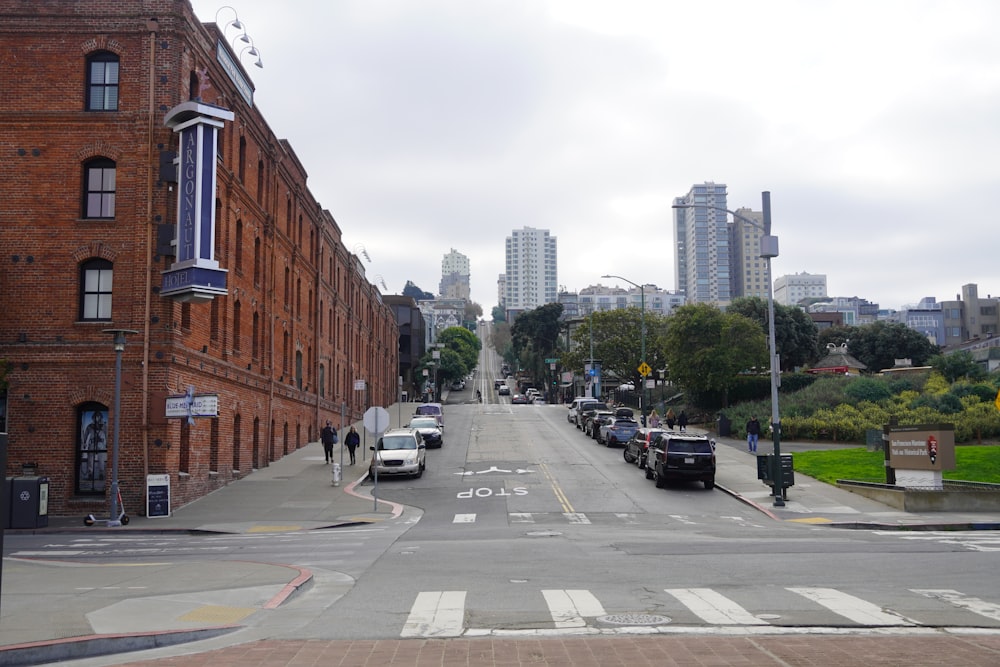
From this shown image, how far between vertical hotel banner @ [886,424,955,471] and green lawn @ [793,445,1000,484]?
369 cm

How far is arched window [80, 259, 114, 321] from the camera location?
27.7m

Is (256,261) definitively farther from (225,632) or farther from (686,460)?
(225,632)

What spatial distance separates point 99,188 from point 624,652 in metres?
24.7

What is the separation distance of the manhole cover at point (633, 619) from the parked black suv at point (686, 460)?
70.4 ft

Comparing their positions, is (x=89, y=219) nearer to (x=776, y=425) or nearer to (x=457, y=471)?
(x=457, y=471)

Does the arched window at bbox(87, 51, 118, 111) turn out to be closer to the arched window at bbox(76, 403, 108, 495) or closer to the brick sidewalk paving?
the arched window at bbox(76, 403, 108, 495)

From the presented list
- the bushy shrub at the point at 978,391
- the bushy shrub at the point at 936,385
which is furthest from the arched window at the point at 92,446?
the bushy shrub at the point at 936,385

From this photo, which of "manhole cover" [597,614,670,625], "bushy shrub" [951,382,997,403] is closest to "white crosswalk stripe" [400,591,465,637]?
"manhole cover" [597,614,670,625]

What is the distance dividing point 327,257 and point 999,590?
48.3 m

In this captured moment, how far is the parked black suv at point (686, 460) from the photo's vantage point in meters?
31.6

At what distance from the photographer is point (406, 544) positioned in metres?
19.0

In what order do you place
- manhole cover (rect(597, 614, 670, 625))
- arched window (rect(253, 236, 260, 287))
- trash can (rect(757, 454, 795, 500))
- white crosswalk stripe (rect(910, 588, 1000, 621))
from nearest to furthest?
1. manhole cover (rect(597, 614, 670, 625))
2. white crosswalk stripe (rect(910, 588, 1000, 621))
3. trash can (rect(757, 454, 795, 500))
4. arched window (rect(253, 236, 260, 287))

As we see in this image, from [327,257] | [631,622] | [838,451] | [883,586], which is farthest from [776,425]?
[327,257]

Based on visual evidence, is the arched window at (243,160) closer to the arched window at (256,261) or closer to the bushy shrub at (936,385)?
the arched window at (256,261)
